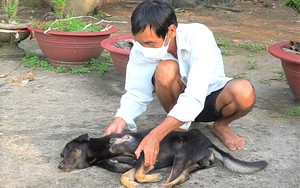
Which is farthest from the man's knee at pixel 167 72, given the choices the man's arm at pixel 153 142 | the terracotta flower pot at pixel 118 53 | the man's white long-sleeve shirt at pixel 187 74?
the terracotta flower pot at pixel 118 53

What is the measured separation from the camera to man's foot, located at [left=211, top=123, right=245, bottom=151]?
3.43m

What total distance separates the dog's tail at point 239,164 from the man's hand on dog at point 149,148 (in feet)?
1.66

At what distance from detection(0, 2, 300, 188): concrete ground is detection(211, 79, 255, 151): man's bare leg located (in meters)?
0.08

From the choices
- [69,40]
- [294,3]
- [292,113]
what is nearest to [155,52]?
A: [292,113]

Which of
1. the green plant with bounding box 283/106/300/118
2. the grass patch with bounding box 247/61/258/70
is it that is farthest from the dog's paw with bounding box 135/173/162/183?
the grass patch with bounding box 247/61/258/70

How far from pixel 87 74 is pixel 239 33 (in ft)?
13.0

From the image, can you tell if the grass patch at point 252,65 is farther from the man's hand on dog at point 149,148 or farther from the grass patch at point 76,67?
the man's hand on dog at point 149,148

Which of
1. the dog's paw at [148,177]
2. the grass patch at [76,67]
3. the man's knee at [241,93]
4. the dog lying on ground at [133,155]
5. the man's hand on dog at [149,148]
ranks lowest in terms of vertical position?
the grass patch at [76,67]

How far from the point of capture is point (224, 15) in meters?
10.6

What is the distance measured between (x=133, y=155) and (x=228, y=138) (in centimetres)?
84

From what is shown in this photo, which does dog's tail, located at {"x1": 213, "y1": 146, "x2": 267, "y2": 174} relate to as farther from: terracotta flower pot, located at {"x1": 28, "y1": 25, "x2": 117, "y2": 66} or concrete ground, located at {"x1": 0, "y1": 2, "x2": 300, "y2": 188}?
terracotta flower pot, located at {"x1": 28, "y1": 25, "x2": 117, "y2": 66}

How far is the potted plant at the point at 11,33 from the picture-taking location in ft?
19.4

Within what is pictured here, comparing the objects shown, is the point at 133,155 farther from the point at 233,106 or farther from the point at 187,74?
the point at 233,106

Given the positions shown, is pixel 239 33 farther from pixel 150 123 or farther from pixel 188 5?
pixel 150 123
